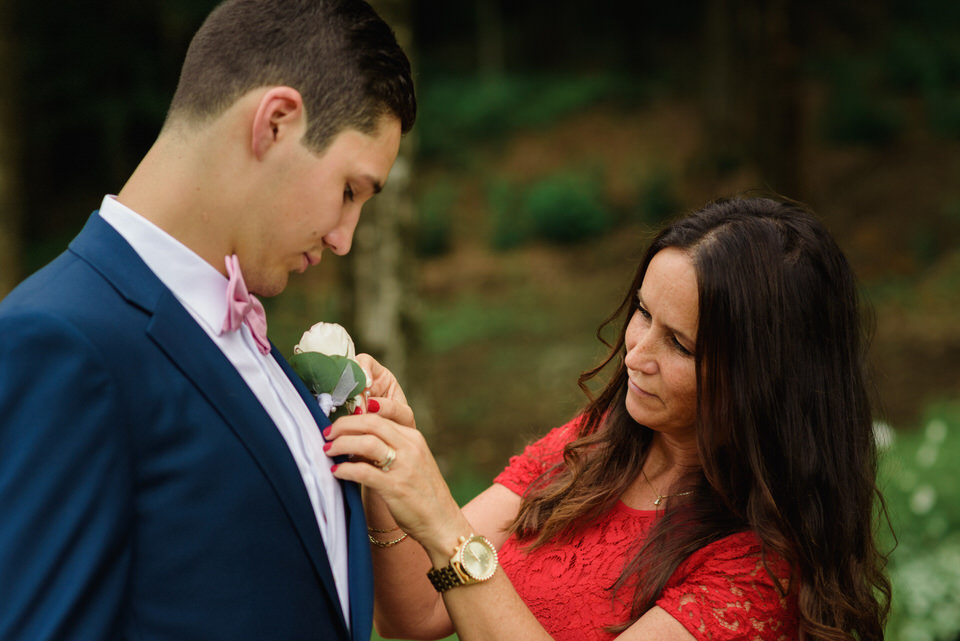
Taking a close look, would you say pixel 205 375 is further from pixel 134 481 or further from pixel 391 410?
pixel 391 410

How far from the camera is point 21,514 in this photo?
141 centimetres

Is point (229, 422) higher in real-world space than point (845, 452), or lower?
higher

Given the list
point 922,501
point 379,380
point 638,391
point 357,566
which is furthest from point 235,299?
point 922,501

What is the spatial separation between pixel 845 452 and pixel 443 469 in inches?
139

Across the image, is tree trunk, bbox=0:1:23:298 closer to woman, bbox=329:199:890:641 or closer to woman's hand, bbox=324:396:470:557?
woman, bbox=329:199:890:641

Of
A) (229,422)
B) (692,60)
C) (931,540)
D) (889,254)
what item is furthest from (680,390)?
(692,60)

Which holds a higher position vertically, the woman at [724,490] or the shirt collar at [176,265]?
the shirt collar at [176,265]

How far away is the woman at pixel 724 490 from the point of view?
7.70ft

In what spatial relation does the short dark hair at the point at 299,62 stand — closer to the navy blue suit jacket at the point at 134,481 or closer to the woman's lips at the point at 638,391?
the navy blue suit jacket at the point at 134,481

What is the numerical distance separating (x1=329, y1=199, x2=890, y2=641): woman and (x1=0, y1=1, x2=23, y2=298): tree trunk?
5.05 m

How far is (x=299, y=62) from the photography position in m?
1.73

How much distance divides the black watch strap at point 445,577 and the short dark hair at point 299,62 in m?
1.00

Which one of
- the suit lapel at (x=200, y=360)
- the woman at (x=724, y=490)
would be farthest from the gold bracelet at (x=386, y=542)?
the suit lapel at (x=200, y=360)

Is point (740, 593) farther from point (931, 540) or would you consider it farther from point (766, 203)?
point (931, 540)
